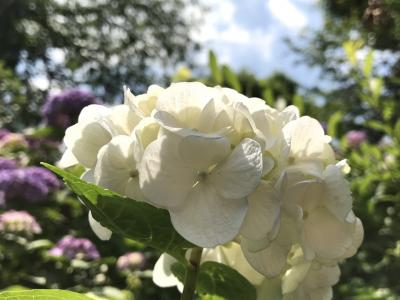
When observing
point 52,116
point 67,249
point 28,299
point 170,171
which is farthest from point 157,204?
point 52,116

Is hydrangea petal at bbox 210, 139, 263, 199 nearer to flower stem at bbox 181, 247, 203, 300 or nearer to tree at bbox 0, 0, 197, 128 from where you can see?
flower stem at bbox 181, 247, 203, 300

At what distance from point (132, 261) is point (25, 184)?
Answer: 0.46m

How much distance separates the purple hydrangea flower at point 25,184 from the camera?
193 cm

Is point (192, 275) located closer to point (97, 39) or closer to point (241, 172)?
→ point (241, 172)

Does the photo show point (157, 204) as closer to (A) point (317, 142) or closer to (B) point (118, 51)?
(A) point (317, 142)

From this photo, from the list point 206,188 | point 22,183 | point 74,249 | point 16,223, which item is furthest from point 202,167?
point 22,183

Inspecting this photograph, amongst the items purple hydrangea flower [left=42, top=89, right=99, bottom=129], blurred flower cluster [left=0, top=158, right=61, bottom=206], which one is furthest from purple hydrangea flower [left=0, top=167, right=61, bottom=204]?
purple hydrangea flower [left=42, top=89, right=99, bottom=129]

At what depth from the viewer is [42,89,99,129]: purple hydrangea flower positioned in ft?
8.27

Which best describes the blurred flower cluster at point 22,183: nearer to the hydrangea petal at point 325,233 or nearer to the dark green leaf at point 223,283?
the dark green leaf at point 223,283

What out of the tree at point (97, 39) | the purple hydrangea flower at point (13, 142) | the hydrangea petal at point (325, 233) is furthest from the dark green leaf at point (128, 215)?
the tree at point (97, 39)

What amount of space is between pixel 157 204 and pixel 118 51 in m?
13.6

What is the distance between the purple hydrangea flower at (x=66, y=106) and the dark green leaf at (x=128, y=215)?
1.98 m

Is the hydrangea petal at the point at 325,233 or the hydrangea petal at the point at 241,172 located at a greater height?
the hydrangea petal at the point at 241,172

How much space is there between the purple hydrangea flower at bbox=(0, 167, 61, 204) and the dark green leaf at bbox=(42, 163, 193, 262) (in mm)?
1442
